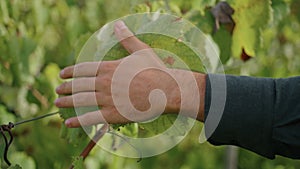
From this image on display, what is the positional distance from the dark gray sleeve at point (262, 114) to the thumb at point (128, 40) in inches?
6.6

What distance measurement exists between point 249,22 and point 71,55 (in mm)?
997

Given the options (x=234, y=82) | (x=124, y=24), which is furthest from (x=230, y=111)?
(x=124, y=24)

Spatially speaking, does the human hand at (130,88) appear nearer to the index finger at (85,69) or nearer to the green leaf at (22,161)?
the index finger at (85,69)

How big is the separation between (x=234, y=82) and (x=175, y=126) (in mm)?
163

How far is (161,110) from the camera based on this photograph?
1.83 meters

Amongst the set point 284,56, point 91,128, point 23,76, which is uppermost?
point 91,128

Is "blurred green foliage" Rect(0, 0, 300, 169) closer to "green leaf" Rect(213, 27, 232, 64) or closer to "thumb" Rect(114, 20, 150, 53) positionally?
"green leaf" Rect(213, 27, 232, 64)

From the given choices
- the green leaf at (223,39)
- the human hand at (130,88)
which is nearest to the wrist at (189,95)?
the human hand at (130,88)

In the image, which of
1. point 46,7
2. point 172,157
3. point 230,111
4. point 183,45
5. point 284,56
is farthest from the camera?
point 284,56

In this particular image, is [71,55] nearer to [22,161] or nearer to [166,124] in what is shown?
[22,161]

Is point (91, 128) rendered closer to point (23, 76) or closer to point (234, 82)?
point (234, 82)

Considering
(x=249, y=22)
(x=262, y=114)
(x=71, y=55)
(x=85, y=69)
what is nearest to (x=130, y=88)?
(x=85, y=69)

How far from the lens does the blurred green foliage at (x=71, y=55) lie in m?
2.36

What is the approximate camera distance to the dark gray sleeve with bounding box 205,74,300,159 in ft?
5.90
